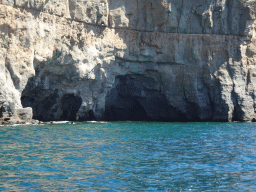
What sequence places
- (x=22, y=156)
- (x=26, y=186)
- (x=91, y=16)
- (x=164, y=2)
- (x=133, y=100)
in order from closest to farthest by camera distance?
(x=26, y=186) < (x=22, y=156) < (x=91, y=16) < (x=164, y=2) < (x=133, y=100)

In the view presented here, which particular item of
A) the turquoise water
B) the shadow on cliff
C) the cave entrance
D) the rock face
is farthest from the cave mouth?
the turquoise water

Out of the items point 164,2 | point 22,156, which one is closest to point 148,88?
point 164,2

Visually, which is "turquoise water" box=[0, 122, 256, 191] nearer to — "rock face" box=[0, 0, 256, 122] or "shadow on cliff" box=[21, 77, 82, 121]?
"shadow on cliff" box=[21, 77, 82, 121]

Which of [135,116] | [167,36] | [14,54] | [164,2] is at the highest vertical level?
[164,2]

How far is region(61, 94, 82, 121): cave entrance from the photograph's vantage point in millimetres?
32531

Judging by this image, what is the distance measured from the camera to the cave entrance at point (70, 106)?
3253 cm

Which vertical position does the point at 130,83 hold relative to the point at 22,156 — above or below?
above

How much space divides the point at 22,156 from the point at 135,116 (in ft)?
85.7

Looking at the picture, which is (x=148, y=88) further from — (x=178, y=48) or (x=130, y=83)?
(x=178, y=48)

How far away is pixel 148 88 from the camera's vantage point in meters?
36.2

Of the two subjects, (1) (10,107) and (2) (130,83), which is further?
(2) (130,83)

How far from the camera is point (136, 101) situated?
36875 millimetres

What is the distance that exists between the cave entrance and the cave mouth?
11.4 ft

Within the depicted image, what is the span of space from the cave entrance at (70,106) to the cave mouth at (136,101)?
348cm
